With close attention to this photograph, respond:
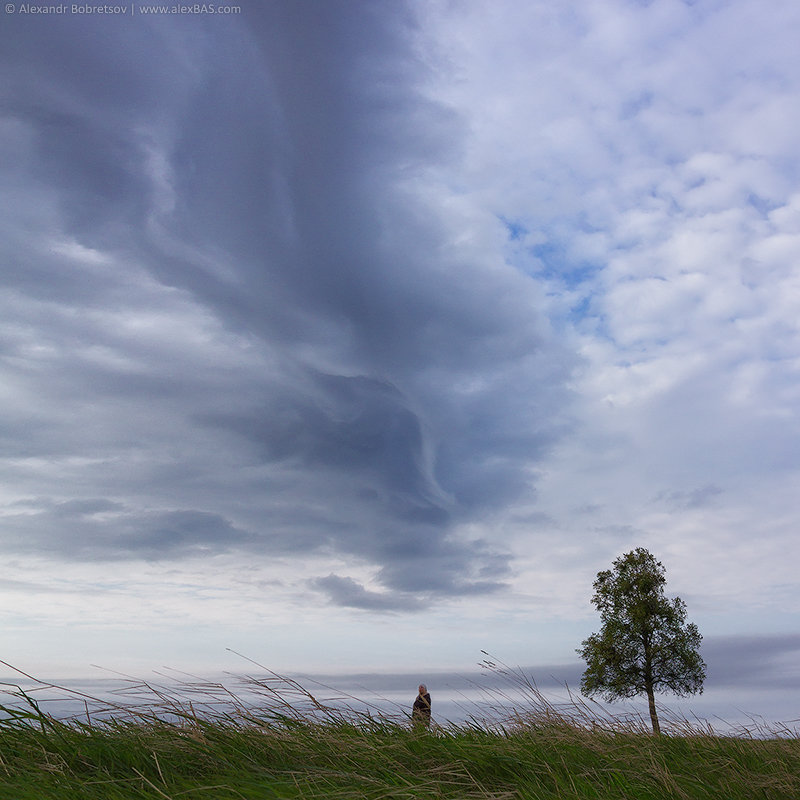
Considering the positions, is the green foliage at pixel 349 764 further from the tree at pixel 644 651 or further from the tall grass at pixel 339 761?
the tree at pixel 644 651

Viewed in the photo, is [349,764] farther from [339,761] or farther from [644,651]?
[644,651]

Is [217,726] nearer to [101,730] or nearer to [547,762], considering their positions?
[101,730]

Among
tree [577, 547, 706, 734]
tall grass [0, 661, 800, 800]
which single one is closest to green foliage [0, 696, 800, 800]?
tall grass [0, 661, 800, 800]

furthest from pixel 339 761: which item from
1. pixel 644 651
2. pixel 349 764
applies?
pixel 644 651

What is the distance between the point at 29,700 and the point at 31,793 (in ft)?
6.42

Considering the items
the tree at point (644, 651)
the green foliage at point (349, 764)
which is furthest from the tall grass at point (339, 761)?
the tree at point (644, 651)

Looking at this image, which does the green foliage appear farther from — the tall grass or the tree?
the tree

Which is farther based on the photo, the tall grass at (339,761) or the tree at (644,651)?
the tree at (644,651)

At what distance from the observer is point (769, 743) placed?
39.0ft

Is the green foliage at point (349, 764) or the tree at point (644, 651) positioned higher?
the tree at point (644, 651)

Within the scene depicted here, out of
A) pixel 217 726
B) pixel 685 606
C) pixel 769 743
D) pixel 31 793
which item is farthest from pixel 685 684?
pixel 31 793

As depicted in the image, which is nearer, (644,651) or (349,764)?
(349,764)

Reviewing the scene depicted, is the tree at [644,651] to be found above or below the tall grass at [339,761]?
above

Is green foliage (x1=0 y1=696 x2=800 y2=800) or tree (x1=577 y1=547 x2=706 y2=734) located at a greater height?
tree (x1=577 y1=547 x2=706 y2=734)
